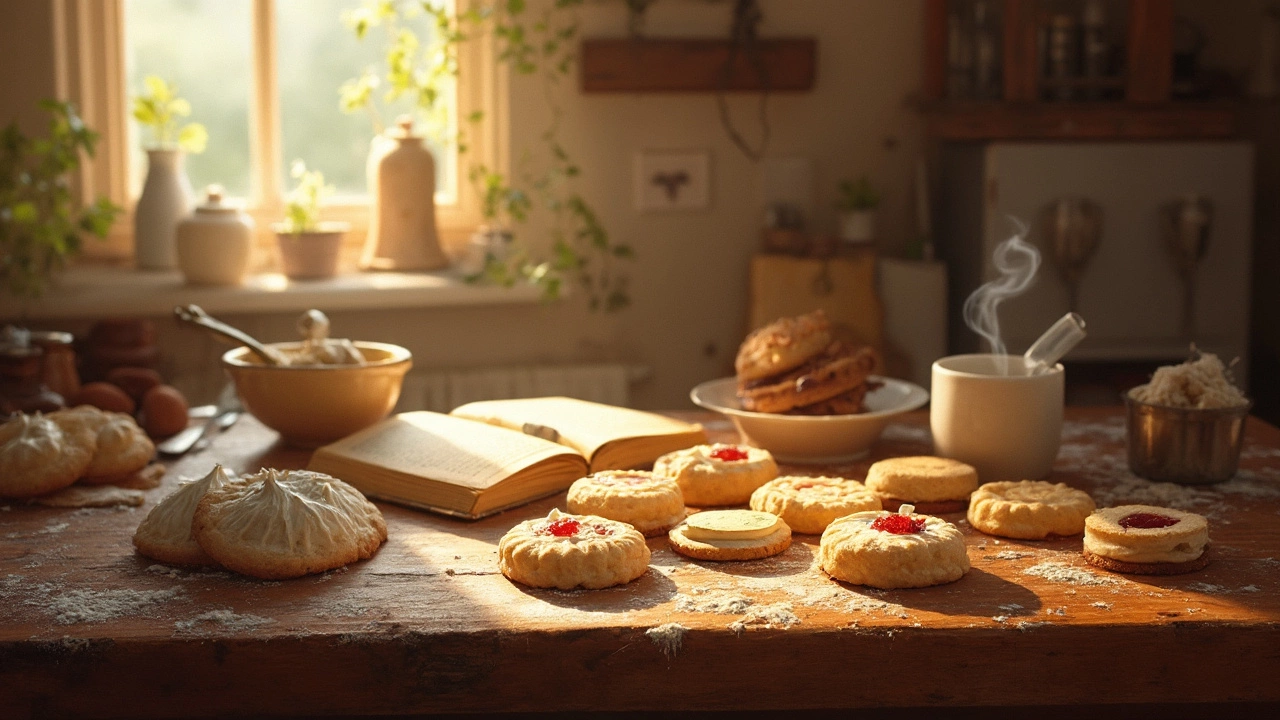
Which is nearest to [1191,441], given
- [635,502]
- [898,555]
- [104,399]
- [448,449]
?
[898,555]

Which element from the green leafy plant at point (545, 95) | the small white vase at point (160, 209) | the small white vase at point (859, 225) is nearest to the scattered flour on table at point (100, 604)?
the green leafy plant at point (545, 95)

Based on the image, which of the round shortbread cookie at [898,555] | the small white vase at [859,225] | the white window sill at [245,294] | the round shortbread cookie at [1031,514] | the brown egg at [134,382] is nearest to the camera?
the round shortbread cookie at [898,555]

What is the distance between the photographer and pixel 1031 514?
137cm

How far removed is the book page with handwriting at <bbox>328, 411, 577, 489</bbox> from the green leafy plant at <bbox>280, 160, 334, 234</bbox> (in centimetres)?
158

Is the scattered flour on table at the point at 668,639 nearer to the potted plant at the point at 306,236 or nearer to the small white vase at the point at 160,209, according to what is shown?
the potted plant at the point at 306,236

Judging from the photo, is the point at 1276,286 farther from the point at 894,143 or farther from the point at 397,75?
the point at 397,75

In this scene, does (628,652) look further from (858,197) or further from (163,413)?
(858,197)

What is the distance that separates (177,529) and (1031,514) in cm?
93

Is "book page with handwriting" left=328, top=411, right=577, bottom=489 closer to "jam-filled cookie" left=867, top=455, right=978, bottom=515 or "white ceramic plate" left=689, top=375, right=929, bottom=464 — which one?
"white ceramic plate" left=689, top=375, right=929, bottom=464

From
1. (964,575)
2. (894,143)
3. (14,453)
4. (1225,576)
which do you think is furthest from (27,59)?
(1225,576)

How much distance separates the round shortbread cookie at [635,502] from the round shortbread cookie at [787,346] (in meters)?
0.32

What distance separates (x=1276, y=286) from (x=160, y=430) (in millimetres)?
2823

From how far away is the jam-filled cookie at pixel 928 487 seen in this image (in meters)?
1.47

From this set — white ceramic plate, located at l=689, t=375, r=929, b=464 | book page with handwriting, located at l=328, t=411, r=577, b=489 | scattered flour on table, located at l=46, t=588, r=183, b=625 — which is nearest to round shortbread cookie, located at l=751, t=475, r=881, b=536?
white ceramic plate, located at l=689, t=375, r=929, b=464
